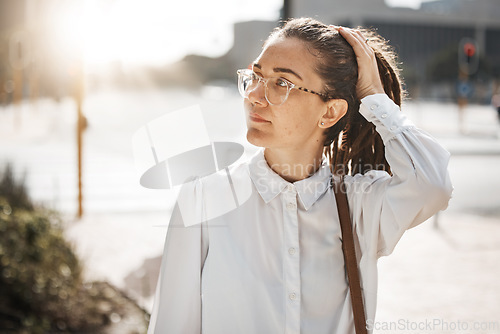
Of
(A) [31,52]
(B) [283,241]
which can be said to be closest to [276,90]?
(B) [283,241]

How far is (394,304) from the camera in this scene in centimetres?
425

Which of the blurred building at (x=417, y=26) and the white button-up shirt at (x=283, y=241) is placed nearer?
the white button-up shirt at (x=283, y=241)

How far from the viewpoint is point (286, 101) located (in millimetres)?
1810

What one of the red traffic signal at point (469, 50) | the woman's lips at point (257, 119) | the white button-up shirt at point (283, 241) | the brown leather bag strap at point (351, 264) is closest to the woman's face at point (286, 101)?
the woman's lips at point (257, 119)

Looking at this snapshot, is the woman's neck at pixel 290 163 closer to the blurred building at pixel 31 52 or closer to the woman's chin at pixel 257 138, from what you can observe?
the woman's chin at pixel 257 138

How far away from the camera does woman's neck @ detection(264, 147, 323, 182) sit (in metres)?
1.91

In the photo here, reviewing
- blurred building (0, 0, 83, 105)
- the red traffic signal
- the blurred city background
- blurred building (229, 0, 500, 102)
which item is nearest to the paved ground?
the blurred city background

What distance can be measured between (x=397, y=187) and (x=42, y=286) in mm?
2228

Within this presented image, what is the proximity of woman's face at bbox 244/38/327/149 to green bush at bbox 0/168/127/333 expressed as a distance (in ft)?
6.33

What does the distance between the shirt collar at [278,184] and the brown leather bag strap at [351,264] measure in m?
0.07

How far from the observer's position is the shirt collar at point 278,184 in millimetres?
1823

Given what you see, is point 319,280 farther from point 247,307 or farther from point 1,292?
point 1,292

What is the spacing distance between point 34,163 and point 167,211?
5.97 metres

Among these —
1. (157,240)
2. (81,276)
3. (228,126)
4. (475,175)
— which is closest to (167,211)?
(157,240)
